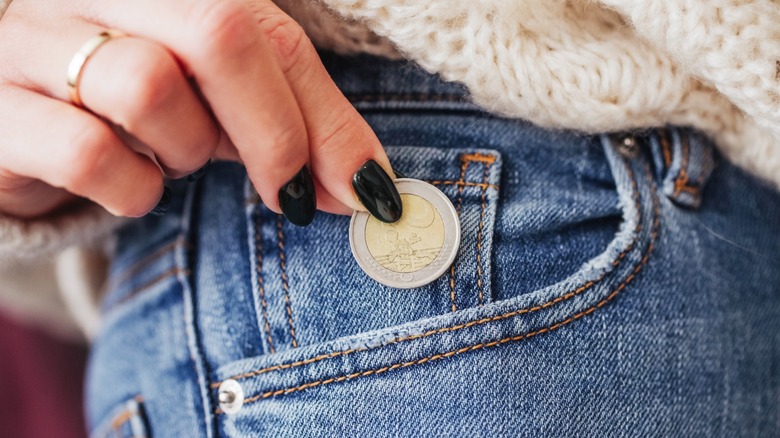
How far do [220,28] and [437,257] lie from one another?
28cm

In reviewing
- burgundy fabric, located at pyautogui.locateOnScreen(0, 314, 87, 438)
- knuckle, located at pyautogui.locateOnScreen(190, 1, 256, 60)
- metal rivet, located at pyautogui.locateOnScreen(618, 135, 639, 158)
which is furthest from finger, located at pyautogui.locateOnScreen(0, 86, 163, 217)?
burgundy fabric, located at pyautogui.locateOnScreen(0, 314, 87, 438)

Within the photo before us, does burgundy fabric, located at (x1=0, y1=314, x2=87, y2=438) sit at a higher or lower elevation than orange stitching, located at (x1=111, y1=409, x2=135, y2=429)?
lower

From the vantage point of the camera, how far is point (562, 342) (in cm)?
60

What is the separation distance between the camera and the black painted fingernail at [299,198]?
552 mm

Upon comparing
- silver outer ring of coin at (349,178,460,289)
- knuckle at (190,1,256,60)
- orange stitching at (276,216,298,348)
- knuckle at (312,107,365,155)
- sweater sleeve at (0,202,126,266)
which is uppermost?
knuckle at (190,1,256,60)

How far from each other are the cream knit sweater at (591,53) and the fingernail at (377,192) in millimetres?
125

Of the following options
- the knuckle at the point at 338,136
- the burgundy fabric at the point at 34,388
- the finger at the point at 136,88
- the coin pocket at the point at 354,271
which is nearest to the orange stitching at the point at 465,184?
the coin pocket at the point at 354,271

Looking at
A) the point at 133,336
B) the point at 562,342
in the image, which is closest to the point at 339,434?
the point at 562,342

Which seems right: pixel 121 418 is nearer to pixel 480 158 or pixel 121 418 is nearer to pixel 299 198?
pixel 299 198

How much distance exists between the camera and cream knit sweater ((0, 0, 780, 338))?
579 millimetres

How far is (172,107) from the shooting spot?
0.48m

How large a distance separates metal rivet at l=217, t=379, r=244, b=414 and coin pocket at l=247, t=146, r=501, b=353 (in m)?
0.05

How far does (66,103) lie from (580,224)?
1.62 ft

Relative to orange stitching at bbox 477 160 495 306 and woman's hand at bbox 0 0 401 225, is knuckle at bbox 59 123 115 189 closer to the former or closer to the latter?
woman's hand at bbox 0 0 401 225
